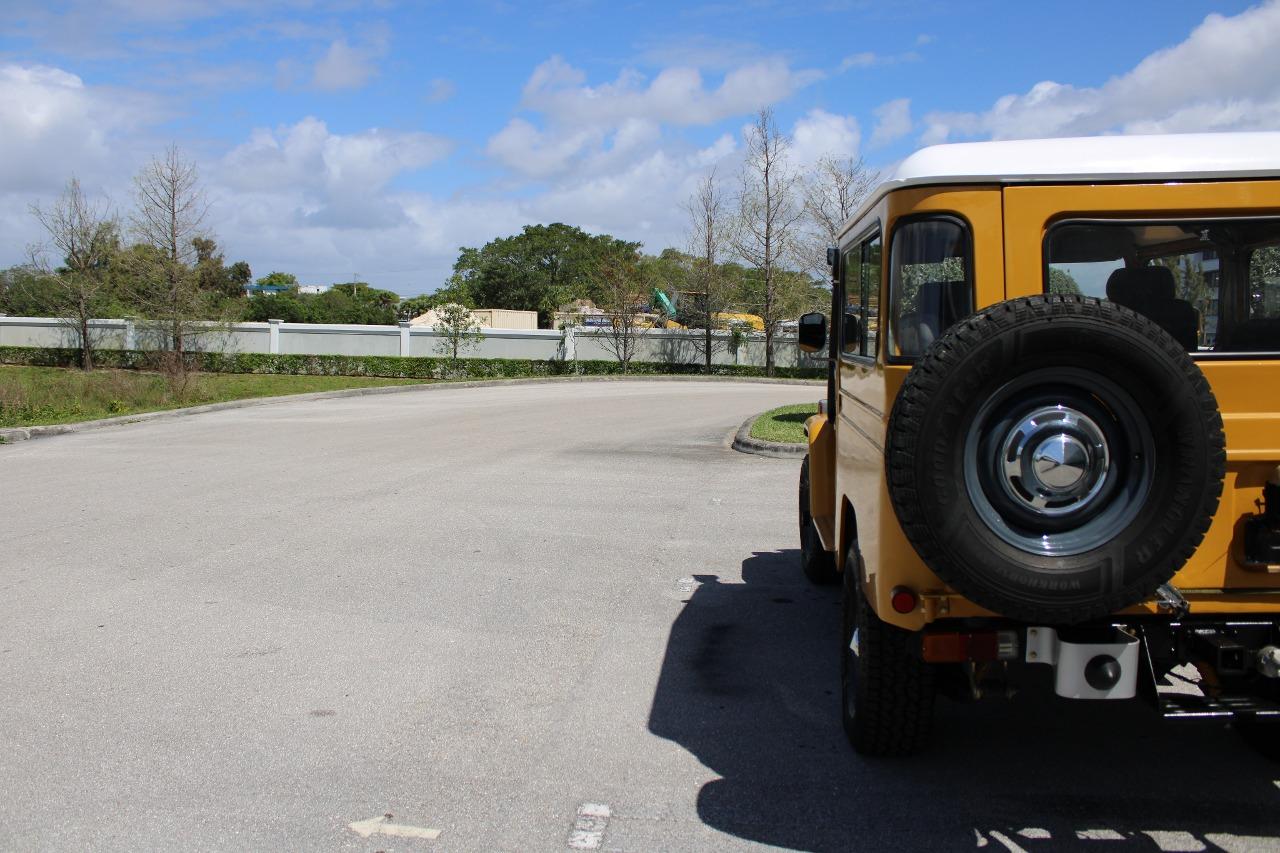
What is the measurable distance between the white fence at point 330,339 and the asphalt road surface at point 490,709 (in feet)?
95.1

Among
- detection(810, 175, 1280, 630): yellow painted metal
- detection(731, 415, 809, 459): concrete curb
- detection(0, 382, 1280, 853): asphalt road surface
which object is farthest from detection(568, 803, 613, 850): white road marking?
detection(731, 415, 809, 459): concrete curb

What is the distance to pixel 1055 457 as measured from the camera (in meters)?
3.29

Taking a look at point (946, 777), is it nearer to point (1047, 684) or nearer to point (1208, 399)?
point (1047, 684)

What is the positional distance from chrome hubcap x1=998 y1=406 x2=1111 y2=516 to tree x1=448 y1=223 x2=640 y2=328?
3051 inches

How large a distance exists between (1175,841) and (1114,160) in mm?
2387

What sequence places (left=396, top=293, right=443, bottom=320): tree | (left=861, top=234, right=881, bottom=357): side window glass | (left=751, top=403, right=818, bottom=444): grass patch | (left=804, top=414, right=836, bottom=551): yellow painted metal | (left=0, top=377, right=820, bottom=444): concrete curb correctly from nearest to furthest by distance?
(left=861, top=234, right=881, bottom=357): side window glass < (left=804, top=414, right=836, bottom=551): yellow painted metal < (left=751, top=403, right=818, bottom=444): grass patch < (left=0, top=377, right=820, bottom=444): concrete curb < (left=396, top=293, right=443, bottom=320): tree

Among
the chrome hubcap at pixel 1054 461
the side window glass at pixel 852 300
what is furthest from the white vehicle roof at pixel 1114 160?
the side window glass at pixel 852 300

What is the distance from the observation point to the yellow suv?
320 centimetres

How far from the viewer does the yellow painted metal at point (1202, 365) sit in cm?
354

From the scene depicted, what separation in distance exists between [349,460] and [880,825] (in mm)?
10933

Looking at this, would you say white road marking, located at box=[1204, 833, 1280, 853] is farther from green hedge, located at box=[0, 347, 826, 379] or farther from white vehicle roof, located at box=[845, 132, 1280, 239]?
green hedge, located at box=[0, 347, 826, 379]

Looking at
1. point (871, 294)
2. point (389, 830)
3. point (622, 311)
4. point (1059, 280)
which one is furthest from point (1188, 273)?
point (622, 311)

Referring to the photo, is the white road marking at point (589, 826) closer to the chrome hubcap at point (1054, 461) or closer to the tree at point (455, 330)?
the chrome hubcap at point (1054, 461)

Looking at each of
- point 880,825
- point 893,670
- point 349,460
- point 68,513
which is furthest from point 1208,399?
point 349,460
